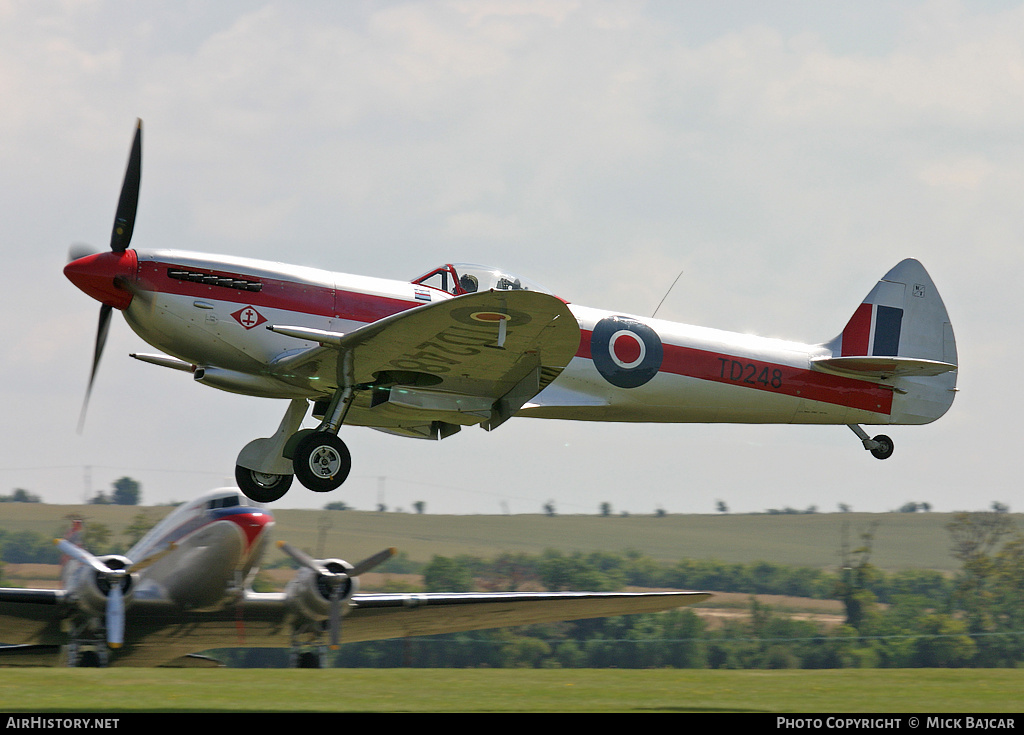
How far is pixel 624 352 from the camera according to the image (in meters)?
12.4

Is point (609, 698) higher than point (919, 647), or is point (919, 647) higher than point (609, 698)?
point (609, 698)

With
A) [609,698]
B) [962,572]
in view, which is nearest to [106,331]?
[609,698]

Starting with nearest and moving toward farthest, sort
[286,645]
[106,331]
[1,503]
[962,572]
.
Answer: [106,331] < [286,645] < [962,572] < [1,503]

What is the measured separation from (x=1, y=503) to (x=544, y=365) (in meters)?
47.0

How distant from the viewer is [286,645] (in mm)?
27406

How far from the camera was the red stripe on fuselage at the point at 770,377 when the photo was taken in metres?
12.7

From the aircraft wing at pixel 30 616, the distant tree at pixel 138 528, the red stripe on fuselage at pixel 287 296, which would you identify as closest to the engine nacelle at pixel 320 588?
the aircraft wing at pixel 30 616

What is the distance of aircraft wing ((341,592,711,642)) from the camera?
1033 inches

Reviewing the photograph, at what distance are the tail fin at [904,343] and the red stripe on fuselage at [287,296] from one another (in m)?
5.63

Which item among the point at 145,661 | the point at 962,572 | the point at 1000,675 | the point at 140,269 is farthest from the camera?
the point at 962,572

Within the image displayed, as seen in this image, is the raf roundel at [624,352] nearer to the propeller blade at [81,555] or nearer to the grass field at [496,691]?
the grass field at [496,691]
